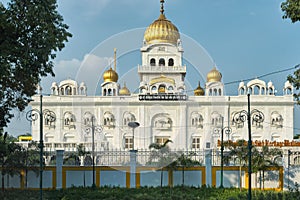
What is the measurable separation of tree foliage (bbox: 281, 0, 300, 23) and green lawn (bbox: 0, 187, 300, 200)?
542cm

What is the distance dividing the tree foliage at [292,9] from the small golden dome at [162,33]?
80.5 feet

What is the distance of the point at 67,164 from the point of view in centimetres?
1689

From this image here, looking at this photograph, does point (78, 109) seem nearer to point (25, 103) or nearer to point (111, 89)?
point (111, 89)

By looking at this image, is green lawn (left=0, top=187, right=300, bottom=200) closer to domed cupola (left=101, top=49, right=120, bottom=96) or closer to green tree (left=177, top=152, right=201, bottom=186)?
green tree (left=177, top=152, right=201, bottom=186)

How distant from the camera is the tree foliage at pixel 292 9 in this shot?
10164mm

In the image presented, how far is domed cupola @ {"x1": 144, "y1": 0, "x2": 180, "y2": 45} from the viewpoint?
34906 millimetres

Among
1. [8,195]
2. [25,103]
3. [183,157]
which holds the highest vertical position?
[25,103]

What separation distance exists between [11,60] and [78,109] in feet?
73.6

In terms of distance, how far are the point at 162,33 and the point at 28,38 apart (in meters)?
23.5

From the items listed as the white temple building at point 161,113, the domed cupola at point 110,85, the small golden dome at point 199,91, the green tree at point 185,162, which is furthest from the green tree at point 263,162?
the small golden dome at point 199,91

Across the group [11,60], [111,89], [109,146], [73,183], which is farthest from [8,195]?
[111,89]

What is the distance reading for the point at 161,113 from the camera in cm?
3441

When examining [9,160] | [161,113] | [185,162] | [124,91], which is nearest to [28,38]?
[9,160]

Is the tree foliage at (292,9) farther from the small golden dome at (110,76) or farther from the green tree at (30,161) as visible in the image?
the small golden dome at (110,76)
